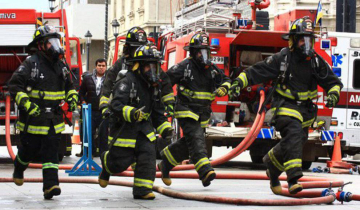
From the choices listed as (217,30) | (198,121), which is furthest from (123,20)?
(198,121)

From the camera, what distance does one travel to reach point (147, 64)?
9469 mm

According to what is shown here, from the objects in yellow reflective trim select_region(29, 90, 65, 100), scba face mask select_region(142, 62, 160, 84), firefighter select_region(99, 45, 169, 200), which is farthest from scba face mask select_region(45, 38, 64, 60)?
scba face mask select_region(142, 62, 160, 84)

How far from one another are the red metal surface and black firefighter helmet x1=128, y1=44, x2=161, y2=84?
583 cm

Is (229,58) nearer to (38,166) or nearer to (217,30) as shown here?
(217,30)

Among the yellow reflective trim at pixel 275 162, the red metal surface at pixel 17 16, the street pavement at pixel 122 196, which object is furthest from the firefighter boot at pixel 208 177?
the red metal surface at pixel 17 16

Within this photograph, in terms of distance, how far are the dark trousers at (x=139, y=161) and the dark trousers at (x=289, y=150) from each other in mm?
1251

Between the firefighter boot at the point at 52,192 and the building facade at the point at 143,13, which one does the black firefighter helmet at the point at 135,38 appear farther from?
the building facade at the point at 143,13

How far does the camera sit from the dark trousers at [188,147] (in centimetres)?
1057

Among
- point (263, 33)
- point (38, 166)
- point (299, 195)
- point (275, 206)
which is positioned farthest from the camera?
point (263, 33)

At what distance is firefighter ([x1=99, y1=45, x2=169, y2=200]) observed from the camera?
30.3ft

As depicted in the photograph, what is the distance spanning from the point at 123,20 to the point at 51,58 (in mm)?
40787

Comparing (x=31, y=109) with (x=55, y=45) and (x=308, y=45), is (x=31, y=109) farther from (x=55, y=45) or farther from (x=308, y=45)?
(x=308, y=45)

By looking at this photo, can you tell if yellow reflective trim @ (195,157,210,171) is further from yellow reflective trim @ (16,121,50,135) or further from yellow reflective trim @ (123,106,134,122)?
yellow reflective trim @ (16,121,50,135)

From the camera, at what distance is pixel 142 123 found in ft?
30.9
